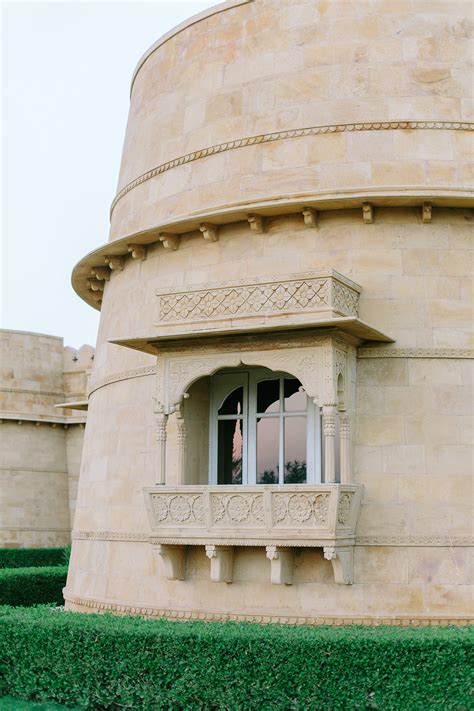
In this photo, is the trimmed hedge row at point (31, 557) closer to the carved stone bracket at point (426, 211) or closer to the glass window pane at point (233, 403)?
the glass window pane at point (233, 403)

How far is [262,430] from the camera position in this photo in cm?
1299

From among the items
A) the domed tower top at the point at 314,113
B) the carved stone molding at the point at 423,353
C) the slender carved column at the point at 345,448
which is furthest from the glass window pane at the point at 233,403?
the domed tower top at the point at 314,113

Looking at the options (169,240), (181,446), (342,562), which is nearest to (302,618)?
(342,562)

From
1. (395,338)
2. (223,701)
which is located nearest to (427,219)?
(395,338)

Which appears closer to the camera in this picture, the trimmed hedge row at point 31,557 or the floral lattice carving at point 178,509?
the floral lattice carving at point 178,509

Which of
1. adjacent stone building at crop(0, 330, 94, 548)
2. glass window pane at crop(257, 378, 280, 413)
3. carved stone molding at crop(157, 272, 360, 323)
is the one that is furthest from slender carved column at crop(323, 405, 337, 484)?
adjacent stone building at crop(0, 330, 94, 548)

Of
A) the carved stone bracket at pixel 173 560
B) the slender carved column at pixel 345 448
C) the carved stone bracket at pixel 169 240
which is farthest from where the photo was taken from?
the carved stone bracket at pixel 169 240

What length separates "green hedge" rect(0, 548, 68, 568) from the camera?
27641mm

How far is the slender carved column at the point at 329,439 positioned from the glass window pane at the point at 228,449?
2142 millimetres

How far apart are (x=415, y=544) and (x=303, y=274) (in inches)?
157

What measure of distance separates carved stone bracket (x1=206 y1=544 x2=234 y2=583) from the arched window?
3.81 feet

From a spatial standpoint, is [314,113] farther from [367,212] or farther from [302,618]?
[302,618]

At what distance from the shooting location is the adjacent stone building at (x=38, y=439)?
31.4 meters

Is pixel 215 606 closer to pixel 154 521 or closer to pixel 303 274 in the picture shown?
pixel 154 521
